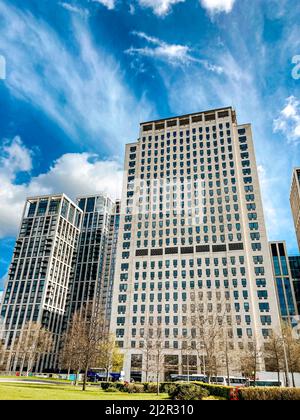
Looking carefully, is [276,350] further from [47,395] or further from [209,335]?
[47,395]

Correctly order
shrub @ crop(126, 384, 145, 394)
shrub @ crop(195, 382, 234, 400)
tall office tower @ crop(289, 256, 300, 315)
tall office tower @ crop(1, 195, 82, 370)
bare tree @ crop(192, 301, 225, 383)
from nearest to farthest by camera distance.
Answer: shrub @ crop(195, 382, 234, 400)
shrub @ crop(126, 384, 145, 394)
bare tree @ crop(192, 301, 225, 383)
tall office tower @ crop(289, 256, 300, 315)
tall office tower @ crop(1, 195, 82, 370)

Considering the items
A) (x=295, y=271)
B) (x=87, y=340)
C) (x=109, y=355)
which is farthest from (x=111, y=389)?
(x=295, y=271)

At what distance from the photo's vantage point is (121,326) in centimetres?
8856

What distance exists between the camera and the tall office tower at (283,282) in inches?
4877

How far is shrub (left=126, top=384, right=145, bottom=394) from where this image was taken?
3634 cm

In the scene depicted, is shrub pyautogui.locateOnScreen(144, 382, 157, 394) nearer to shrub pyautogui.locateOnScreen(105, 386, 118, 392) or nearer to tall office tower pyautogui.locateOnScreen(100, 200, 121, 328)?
shrub pyautogui.locateOnScreen(105, 386, 118, 392)

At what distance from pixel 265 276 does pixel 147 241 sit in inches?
1364

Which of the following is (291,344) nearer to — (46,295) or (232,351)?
(232,351)

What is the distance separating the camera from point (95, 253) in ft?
562

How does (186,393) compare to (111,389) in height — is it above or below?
above

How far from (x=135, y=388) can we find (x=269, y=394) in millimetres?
19512

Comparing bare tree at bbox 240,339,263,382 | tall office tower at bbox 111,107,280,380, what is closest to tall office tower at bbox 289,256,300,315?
tall office tower at bbox 111,107,280,380

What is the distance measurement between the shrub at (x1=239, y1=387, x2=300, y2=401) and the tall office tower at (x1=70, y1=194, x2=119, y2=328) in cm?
14268
